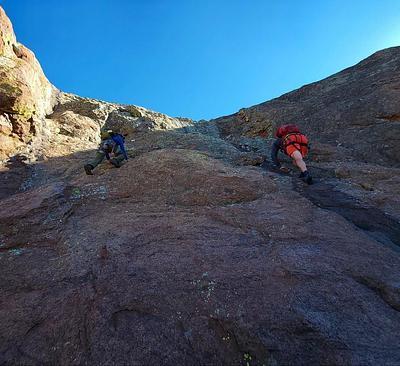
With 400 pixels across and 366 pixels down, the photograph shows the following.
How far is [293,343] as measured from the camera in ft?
13.8

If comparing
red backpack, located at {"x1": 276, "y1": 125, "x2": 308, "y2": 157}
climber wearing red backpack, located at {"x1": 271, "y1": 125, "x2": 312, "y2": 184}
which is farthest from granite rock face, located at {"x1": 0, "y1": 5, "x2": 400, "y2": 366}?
red backpack, located at {"x1": 276, "y1": 125, "x2": 308, "y2": 157}

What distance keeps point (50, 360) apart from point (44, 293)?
4.51ft

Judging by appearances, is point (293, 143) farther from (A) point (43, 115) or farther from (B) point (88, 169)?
(A) point (43, 115)

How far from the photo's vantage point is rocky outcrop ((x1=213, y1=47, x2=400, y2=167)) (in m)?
14.3

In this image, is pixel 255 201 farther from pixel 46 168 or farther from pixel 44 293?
pixel 46 168

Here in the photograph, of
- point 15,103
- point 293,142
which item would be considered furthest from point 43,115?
point 293,142

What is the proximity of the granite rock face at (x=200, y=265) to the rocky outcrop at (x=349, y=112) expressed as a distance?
3.31 meters

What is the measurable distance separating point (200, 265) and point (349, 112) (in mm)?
14550

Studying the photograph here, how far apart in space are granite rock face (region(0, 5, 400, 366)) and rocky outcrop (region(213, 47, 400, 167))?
331 centimetres

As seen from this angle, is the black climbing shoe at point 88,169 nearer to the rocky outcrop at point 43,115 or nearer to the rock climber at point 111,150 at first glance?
the rock climber at point 111,150

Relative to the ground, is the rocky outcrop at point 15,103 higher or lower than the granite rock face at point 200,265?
higher

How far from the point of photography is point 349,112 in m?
17.0

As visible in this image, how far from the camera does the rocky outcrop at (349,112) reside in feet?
46.9

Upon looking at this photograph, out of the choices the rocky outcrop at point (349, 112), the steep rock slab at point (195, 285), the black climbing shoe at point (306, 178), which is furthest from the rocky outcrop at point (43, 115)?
the black climbing shoe at point (306, 178)
